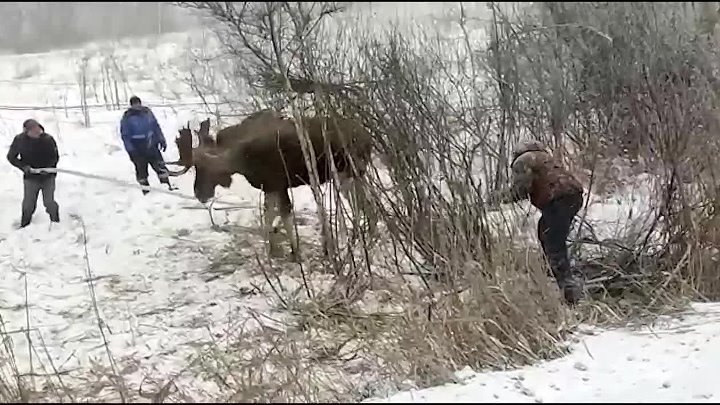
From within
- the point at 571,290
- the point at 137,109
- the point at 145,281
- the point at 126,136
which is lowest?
the point at 145,281

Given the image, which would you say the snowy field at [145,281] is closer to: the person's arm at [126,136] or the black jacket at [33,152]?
the black jacket at [33,152]

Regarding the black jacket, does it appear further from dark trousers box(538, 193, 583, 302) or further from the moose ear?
dark trousers box(538, 193, 583, 302)

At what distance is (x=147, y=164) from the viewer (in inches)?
422

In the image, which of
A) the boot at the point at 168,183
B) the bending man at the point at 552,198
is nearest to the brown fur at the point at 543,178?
the bending man at the point at 552,198

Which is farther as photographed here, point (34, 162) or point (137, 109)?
point (137, 109)

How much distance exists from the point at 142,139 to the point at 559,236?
592 cm

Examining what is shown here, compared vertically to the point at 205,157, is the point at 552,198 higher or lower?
lower

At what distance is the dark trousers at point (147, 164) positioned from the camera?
10.5 m

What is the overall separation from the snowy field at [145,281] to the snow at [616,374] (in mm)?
14

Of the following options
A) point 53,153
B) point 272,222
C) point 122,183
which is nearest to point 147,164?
point 122,183

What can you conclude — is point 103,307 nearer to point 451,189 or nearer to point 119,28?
point 451,189

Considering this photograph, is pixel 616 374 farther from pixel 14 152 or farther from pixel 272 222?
pixel 14 152

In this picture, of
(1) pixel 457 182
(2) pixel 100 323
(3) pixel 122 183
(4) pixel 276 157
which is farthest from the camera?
(3) pixel 122 183

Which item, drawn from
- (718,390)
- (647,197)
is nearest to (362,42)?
(647,197)
